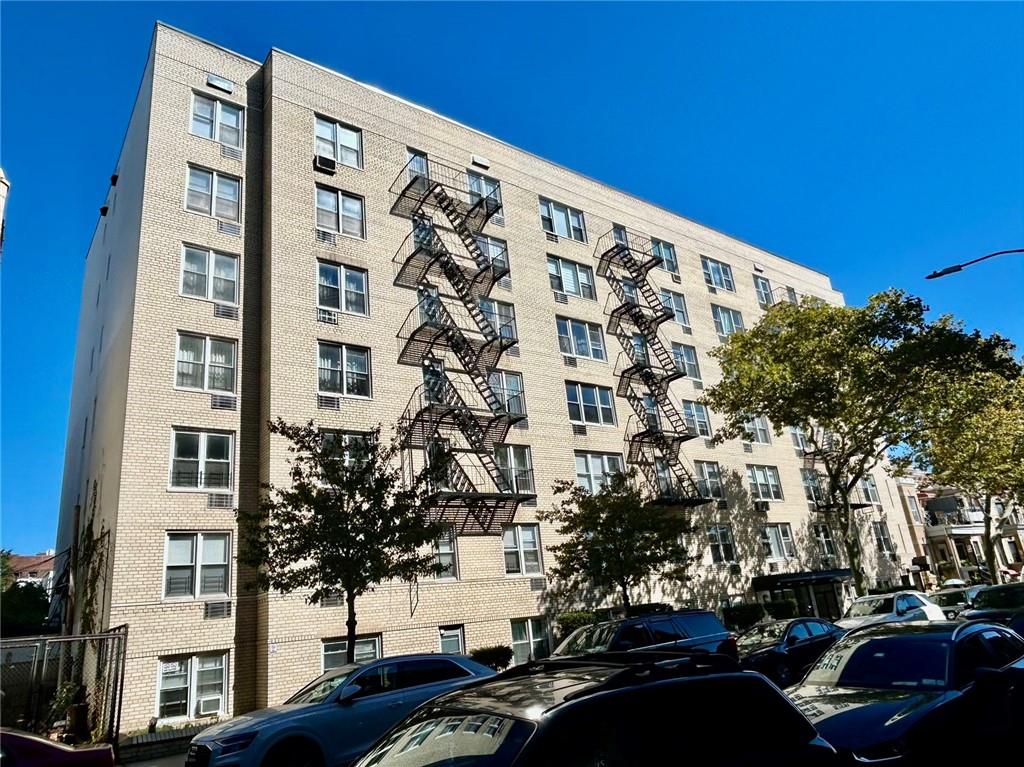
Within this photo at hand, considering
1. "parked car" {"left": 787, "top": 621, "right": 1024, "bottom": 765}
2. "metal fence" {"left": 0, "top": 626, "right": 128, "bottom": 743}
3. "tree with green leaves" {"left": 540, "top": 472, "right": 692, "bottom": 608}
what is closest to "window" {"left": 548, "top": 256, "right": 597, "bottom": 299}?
"tree with green leaves" {"left": 540, "top": 472, "right": 692, "bottom": 608}

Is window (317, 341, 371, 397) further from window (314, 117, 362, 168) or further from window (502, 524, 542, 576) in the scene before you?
window (314, 117, 362, 168)

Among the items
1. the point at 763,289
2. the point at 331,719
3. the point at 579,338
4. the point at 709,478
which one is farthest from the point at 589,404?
the point at 331,719

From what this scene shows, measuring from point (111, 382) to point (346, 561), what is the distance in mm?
12665

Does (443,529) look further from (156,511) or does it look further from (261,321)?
(261,321)

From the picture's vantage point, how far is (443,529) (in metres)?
15.9

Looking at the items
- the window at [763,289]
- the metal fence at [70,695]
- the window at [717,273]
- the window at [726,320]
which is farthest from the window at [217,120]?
the window at [763,289]

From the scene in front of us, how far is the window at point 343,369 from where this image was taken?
20719 millimetres

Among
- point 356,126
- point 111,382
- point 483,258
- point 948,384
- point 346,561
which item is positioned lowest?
point 346,561

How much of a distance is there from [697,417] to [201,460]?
2221 cm

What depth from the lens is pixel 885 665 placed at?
6.72 meters

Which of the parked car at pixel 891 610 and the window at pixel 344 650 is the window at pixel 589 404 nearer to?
the parked car at pixel 891 610

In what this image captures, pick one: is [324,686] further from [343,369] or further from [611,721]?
[343,369]

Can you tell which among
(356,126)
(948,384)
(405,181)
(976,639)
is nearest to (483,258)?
(405,181)

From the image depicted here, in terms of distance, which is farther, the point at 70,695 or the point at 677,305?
the point at 677,305
